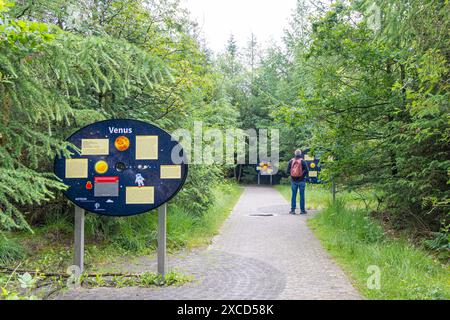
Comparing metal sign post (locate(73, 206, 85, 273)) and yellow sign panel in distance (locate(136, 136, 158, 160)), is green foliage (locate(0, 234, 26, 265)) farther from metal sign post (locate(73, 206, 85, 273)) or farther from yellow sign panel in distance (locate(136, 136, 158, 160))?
yellow sign panel in distance (locate(136, 136, 158, 160))

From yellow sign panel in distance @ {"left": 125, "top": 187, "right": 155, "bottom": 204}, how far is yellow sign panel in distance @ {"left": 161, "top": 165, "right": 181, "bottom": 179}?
24cm

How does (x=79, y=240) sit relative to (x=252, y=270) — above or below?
above

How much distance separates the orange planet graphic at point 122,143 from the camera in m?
5.81

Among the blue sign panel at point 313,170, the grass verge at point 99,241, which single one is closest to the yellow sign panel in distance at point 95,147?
the grass verge at point 99,241

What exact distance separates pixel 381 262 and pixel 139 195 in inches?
140

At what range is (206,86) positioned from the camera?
31.8ft

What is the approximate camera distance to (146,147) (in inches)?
229

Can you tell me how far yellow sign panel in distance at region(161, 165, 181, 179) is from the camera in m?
5.79

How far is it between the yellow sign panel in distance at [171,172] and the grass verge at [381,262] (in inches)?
107

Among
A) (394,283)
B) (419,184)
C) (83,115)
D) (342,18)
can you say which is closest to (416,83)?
(419,184)

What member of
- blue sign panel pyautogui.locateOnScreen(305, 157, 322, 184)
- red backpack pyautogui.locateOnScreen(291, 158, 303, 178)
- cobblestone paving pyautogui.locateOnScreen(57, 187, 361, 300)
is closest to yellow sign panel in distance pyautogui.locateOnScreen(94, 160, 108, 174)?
cobblestone paving pyautogui.locateOnScreen(57, 187, 361, 300)

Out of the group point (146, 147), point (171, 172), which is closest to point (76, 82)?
point (146, 147)

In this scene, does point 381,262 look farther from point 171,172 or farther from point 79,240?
point 79,240
